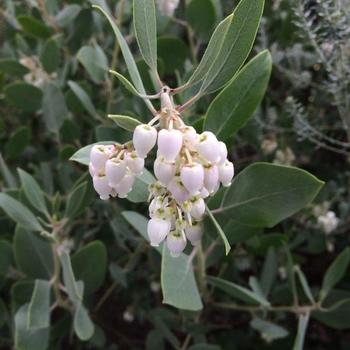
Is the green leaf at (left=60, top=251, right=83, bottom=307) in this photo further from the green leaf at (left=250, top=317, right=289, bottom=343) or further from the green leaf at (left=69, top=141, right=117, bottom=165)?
the green leaf at (left=250, top=317, right=289, bottom=343)

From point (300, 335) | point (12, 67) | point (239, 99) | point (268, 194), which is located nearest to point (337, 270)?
point (300, 335)

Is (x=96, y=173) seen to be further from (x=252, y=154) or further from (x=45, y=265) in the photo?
(x=252, y=154)

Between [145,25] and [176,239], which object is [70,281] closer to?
[176,239]

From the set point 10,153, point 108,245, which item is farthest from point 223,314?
point 10,153

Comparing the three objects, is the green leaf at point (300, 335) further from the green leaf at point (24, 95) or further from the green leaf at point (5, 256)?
the green leaf at point (24, 95)

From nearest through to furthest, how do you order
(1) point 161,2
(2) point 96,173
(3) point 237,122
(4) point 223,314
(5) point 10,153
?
1. (2) point 96,173
2. (3) point 237,122
3. (1) point 161,2
4. (5) point 10,153
5. (4) point 223,314

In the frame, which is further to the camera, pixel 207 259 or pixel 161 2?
pixel 161 2

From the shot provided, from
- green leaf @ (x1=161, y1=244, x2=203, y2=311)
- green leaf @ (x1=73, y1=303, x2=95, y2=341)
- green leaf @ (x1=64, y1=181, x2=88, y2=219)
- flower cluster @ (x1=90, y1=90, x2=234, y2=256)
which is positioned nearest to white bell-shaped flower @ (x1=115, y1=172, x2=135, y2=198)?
flower cluster @ (x1=90, y1=90, x2=234, y2=256)
